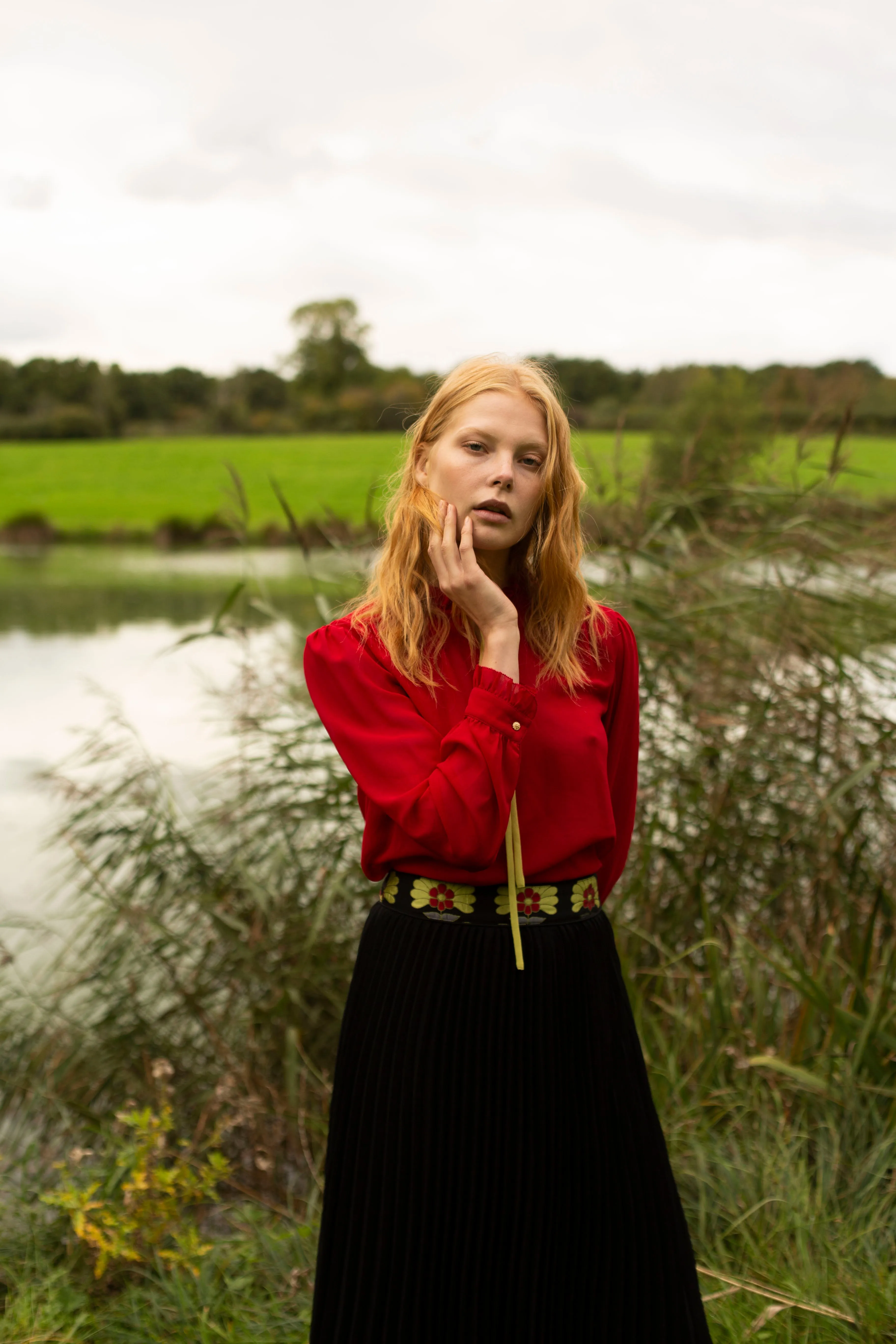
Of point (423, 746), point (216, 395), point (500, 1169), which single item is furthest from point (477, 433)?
point (216, 395)

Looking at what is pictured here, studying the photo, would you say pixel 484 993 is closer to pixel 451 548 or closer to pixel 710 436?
pixel 451 548

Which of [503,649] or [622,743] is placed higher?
[503,649]

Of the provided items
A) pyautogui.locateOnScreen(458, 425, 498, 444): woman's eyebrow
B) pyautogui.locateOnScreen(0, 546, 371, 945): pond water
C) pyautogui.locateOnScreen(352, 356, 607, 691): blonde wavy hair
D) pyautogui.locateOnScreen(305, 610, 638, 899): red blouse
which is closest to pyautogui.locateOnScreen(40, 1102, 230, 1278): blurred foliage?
pyautogui.locateOnScreen(0, 546, 371, 945): pond water

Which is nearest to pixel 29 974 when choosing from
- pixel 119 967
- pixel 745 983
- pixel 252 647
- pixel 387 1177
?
pixel 119 967

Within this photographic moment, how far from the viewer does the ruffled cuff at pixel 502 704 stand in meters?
1.40

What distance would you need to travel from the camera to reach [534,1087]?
58.2 inches

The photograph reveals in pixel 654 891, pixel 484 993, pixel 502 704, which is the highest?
pixel 502 704

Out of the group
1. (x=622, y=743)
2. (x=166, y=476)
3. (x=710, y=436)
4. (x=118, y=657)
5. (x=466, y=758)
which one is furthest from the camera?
(x=166, y=476)

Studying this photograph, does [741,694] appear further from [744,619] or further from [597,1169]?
[597,1169]

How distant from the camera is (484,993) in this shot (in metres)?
1.48

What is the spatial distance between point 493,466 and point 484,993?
0.74m

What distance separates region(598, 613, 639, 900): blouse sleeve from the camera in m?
1.70

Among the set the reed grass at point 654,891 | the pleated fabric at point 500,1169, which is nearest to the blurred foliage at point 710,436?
the reed grass at point 654,891

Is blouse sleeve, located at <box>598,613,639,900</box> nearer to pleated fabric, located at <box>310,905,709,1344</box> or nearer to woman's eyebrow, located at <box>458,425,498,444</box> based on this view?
pleated fabric, located at <box>310,905,709,1344</box>
